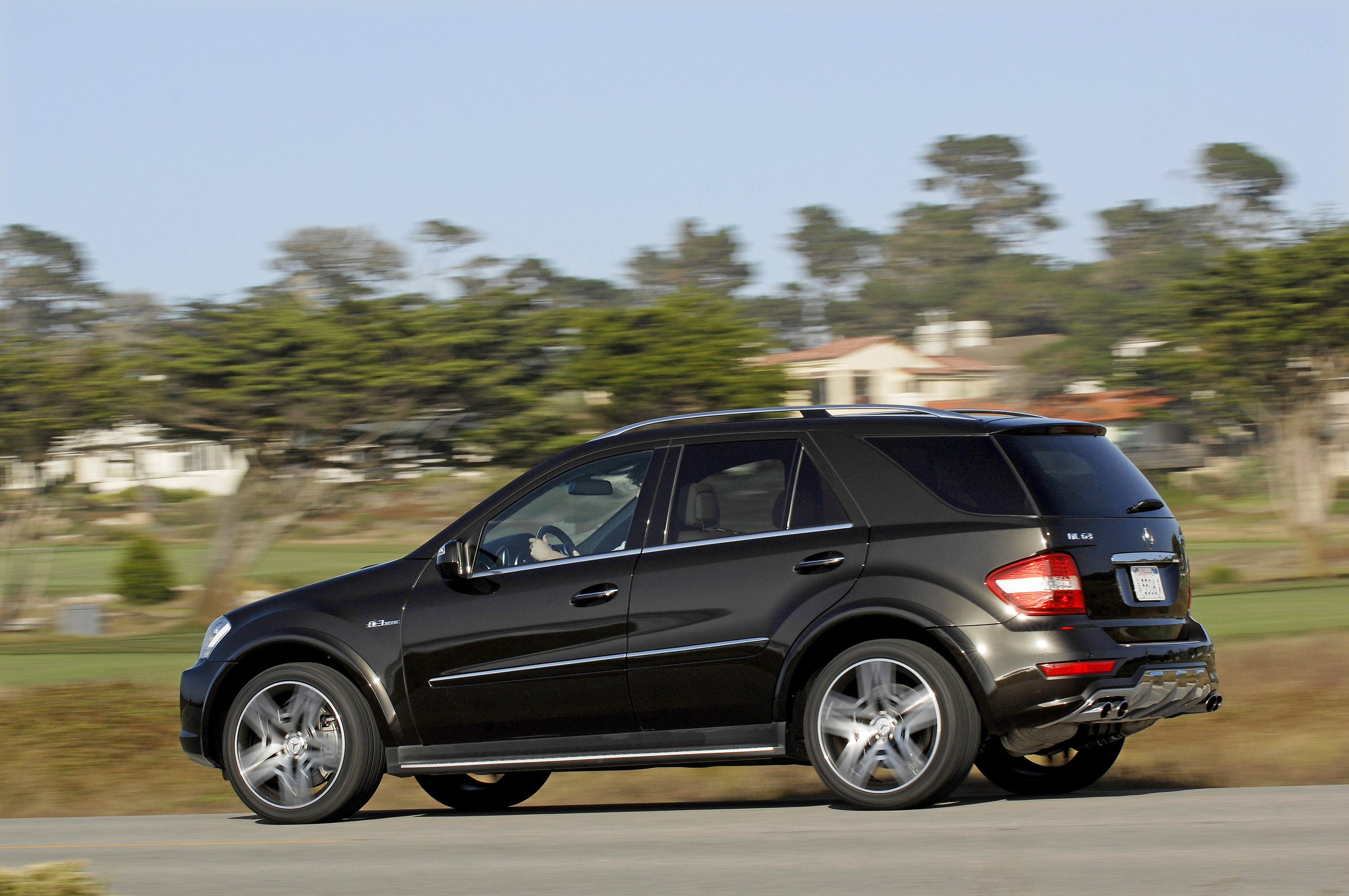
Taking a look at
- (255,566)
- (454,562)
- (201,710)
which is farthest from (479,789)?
(255,566)

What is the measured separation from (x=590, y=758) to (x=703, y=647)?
0.74m

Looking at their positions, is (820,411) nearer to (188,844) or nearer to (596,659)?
(596,659)

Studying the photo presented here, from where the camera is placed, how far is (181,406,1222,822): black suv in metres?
6.70

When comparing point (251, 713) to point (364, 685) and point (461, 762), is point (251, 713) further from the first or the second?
point (461, 762)

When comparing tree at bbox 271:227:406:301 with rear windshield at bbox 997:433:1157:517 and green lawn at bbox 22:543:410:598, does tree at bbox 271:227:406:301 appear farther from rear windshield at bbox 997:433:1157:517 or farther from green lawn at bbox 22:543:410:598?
rear windshield at bbox 997:433:1157:517

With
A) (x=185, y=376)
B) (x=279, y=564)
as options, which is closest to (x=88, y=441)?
(x=185, y=376)

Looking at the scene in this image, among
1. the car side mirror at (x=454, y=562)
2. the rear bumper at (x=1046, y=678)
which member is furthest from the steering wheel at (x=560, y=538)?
the rear bumper at (x=1046, y=678)

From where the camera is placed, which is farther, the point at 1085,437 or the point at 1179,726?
the point at 1179,726

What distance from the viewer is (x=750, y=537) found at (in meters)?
7.17

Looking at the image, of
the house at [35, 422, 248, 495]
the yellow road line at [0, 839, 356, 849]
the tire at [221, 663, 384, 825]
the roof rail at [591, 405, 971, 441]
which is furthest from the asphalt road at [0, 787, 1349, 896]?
the house at [35, 422, 248, 495]

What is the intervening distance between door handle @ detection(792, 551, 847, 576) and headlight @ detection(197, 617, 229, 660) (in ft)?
9.76

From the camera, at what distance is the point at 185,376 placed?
123 ft

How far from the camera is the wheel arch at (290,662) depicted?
7.65m

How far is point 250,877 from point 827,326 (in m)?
109
